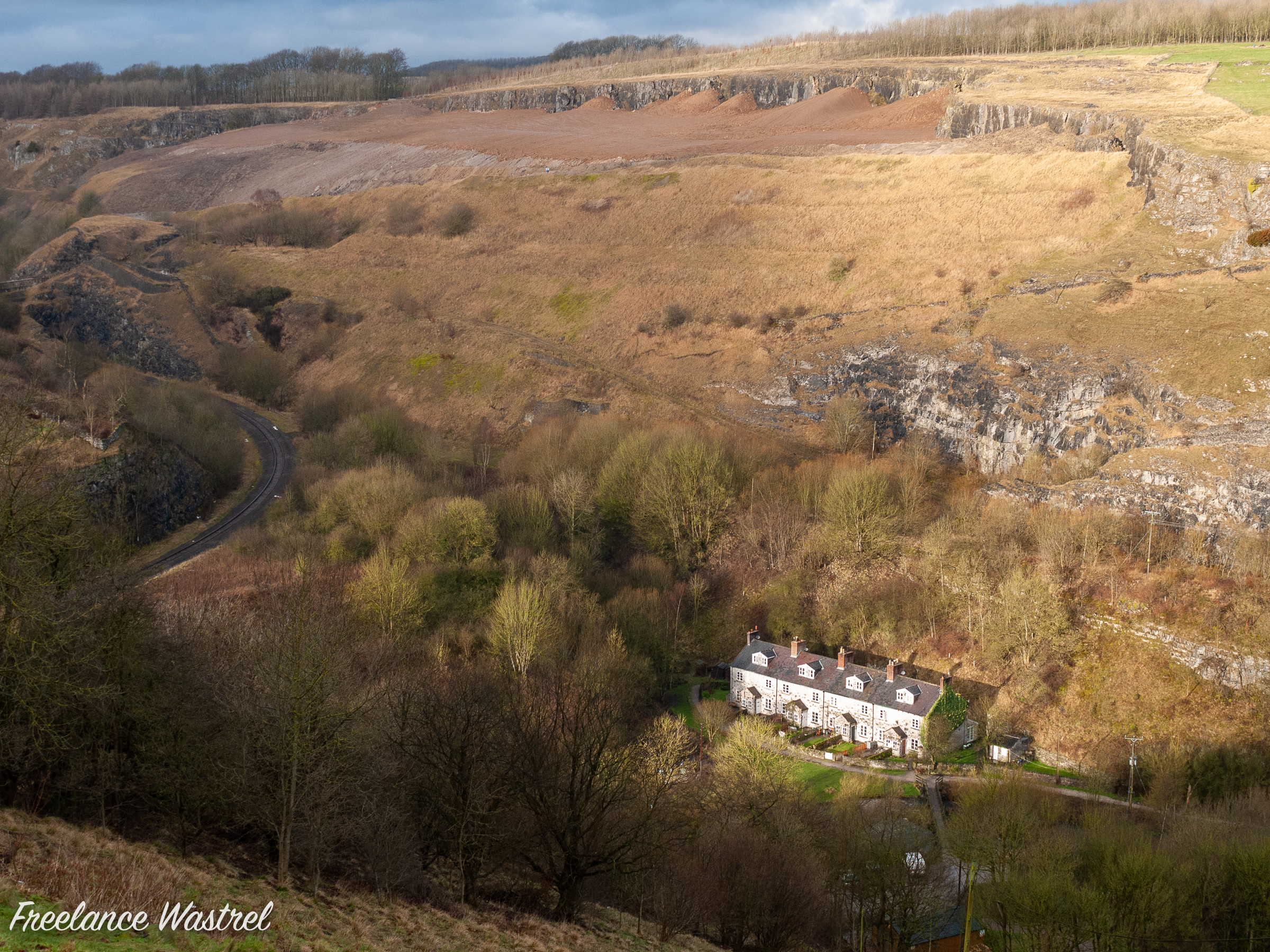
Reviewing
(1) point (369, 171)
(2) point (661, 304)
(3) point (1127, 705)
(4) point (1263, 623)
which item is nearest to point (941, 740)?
(3) point (1127, 705)

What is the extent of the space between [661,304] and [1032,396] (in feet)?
87.4

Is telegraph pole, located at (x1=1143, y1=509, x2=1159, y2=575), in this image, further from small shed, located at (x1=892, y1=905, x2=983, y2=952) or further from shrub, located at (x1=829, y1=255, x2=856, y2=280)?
shrub, located at (x1=829, y1=255, x2=856, y2=280)

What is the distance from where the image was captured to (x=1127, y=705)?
3484cm

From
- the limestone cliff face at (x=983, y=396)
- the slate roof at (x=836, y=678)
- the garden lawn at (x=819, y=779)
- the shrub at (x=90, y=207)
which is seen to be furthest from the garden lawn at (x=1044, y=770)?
the shrub at (x=90, y=207)

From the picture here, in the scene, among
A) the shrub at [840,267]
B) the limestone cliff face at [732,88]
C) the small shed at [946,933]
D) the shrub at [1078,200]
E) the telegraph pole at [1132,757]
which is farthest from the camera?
the limestone cliff face at [732,88]

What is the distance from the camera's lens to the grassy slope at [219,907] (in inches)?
477

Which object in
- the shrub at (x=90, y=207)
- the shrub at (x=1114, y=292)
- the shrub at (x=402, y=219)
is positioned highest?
the shrub at (x=90, y=207)

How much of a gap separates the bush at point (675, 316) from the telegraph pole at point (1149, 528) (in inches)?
1240

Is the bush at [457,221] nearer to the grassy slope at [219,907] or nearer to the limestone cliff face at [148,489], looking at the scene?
the limestone cliff face at [148,489]

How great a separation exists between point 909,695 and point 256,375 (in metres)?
48.7

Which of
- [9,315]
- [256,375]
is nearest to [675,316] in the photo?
[256,375]

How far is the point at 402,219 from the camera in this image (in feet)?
283

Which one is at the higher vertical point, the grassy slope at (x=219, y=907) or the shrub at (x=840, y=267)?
the shrub at (x=840, y=267)

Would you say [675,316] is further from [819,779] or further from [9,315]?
[9,315]
